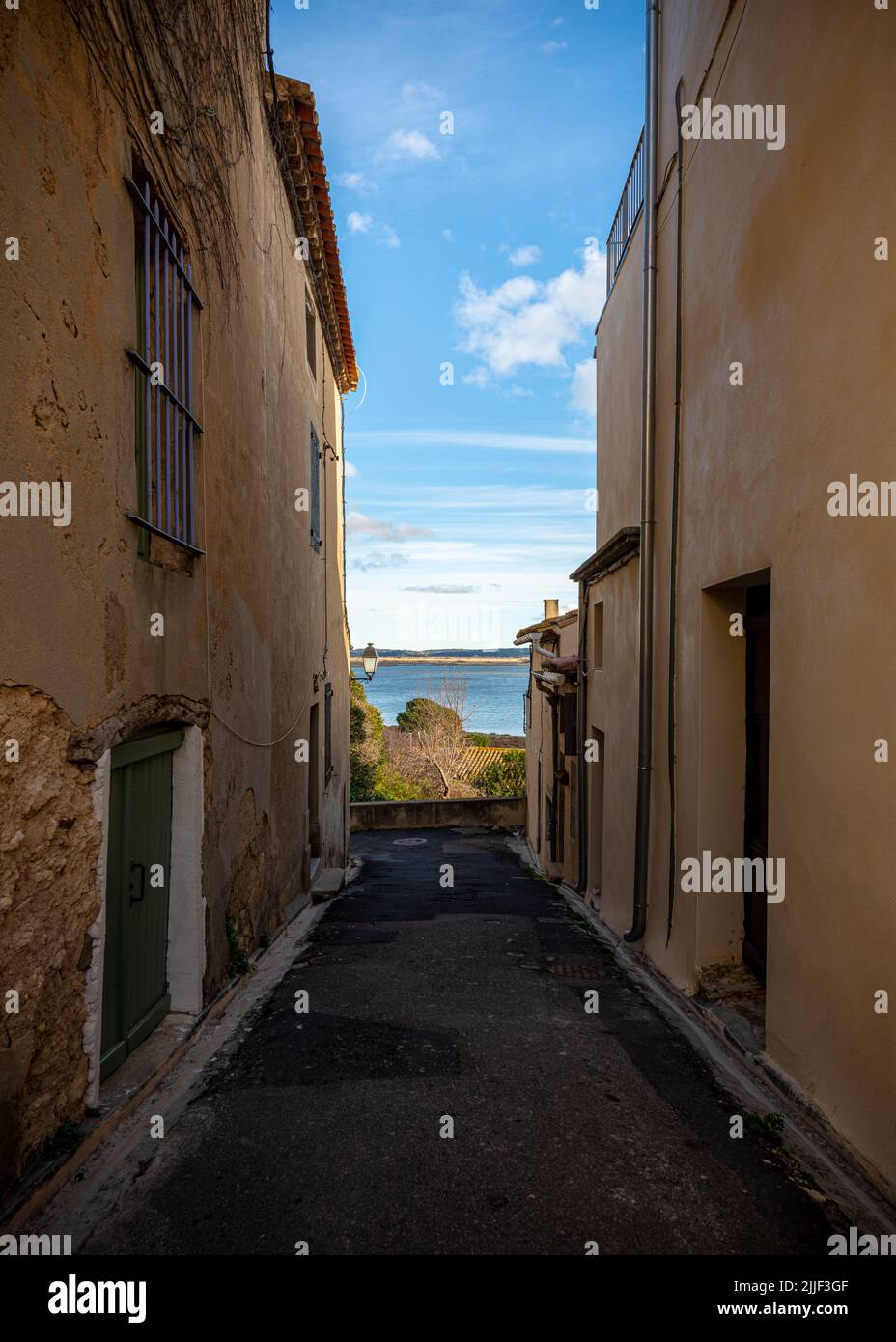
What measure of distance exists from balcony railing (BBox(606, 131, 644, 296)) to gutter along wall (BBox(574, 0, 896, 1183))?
152cm

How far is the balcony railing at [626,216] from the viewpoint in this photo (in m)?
Result: 8.01

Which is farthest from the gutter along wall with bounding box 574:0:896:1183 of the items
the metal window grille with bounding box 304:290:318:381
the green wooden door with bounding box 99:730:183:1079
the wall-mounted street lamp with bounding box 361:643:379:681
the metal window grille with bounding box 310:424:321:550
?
the wall-mounted street lamp with bounding box 361:643:379:681

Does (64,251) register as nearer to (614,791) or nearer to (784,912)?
(784,912)

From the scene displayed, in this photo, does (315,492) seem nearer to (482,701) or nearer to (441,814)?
(441,814)

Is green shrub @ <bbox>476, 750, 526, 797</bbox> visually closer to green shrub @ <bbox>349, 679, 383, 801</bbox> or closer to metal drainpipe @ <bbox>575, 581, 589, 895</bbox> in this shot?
green shrub @ <bbox>349, 679, 383, 801</bbox>

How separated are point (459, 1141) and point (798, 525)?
10.5 feet

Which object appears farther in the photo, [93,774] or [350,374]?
[350,374]

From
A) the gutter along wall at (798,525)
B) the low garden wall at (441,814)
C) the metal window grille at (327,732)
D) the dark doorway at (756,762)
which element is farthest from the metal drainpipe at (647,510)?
the low garden wall at (441,814)

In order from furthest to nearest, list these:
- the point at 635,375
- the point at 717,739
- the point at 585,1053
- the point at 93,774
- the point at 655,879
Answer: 1. the point at 635,375
2. the point at 655,879
3. the point at 717,739
4. the point at 585,1053
5. the point at 93,774

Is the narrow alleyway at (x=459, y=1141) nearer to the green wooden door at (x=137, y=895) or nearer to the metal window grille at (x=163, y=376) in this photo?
the green wooden door at (x=137, y=895)

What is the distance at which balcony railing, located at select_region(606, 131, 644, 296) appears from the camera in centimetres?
801

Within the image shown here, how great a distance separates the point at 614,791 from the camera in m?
8.90

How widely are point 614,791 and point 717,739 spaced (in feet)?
11.5
